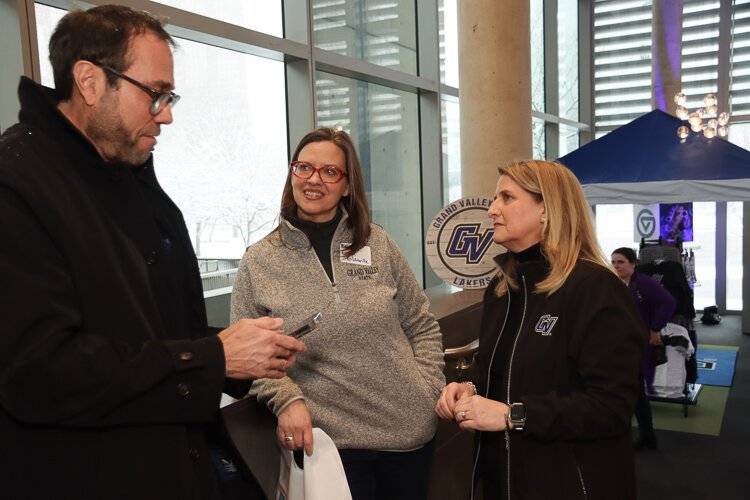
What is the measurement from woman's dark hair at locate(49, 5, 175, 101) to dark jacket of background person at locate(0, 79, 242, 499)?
0.06 m

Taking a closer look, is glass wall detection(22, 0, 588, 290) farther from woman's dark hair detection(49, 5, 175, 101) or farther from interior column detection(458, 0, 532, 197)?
woman's dark hair detection(49, 5, 175, 101)

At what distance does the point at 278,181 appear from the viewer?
466 cm

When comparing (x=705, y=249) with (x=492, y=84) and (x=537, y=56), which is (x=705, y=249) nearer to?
(x=537, y=56)

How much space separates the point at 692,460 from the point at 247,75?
4077 millimetres

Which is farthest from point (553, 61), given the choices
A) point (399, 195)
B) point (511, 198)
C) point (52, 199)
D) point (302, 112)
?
point (52, 199)

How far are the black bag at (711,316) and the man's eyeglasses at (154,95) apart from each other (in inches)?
414

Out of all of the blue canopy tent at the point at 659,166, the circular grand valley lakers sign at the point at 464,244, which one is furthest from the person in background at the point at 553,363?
the blue canopy tent at the point at 659,166

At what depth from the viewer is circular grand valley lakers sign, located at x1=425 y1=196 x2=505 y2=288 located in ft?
12.4

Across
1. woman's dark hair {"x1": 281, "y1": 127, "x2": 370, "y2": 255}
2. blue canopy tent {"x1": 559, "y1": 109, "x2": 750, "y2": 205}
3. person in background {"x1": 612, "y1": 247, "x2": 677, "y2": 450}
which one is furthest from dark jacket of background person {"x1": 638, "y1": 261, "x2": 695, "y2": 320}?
woman's dark hair {"x1": 281, "y1": 127, "x2": 370, "y2": 255}

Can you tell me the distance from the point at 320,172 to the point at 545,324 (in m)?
0.79

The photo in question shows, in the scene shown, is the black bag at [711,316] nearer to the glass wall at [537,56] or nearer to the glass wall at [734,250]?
the glass wall at [734,250]

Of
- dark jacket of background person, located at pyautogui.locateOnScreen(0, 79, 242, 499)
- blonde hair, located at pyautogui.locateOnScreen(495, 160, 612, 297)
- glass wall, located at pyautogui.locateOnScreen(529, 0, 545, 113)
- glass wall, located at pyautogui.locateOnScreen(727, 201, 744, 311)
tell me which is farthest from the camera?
glass wall, located at pyautogui.locateOnScreen(727, 201, 744, 311)

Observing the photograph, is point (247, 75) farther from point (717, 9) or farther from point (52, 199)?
point (717, 9)

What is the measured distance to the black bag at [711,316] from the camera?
1004 cm
